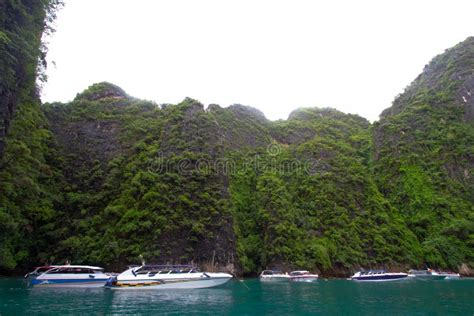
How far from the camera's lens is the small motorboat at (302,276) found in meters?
47.9

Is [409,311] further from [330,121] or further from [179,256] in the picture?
[330,121]

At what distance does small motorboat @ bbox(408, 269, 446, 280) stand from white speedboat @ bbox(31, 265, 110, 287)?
144 ft

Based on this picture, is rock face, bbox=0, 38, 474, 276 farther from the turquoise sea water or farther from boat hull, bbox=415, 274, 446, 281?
the turquoise sea water

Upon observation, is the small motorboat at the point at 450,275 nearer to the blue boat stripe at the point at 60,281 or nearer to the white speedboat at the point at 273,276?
the white speedboat at the point at 273,276

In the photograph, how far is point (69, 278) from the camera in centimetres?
3669

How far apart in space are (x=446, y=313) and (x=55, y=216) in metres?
52.1

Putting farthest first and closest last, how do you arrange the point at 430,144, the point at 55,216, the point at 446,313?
the point at 430,144
the point at 55,216
the point at 446,313

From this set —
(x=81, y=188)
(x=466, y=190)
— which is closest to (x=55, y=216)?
(x=81, y=188)

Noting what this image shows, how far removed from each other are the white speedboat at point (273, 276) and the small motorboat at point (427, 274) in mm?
19551

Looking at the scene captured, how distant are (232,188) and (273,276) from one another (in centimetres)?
2087

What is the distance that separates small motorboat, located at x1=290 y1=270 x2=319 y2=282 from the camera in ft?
157

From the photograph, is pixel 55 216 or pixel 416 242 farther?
pixel 416 242

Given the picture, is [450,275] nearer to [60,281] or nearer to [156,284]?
[156,284]

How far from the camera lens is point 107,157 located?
209 feet
